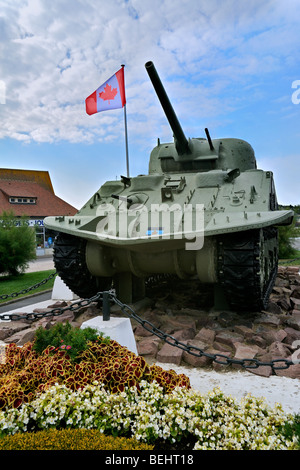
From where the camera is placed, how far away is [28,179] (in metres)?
28.0

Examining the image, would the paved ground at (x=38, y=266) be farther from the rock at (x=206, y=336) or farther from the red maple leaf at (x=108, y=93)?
the rock at (x=206, y=336)

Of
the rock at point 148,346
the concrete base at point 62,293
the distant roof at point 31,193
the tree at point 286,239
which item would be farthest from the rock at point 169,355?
the distant roof at point 31,193

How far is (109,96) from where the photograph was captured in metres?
11.2

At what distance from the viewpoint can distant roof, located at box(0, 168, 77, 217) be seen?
25141 mm

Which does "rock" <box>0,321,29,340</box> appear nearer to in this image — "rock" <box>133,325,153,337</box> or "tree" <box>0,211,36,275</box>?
"rock" <box>133,325,153,337</box>

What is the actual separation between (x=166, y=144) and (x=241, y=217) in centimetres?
398

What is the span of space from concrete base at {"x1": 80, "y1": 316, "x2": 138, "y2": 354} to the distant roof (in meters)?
21.5

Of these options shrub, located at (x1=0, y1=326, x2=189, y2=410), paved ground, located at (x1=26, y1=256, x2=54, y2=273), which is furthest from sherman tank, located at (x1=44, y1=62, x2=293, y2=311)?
paved ground, located at (x1=26, y1=256, x2=54, y2=273)

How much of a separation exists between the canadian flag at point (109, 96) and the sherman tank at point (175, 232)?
166 inches

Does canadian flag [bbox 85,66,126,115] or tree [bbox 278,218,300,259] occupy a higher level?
canadian flag [bbox 85,66,126,115]

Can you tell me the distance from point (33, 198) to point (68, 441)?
82.5ft

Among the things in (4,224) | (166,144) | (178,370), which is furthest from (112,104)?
(178,370)

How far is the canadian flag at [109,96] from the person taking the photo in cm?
1112

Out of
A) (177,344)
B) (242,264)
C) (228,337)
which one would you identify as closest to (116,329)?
(177,344)
